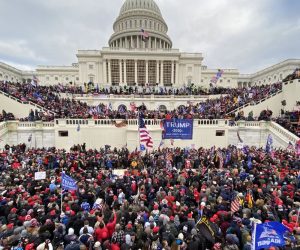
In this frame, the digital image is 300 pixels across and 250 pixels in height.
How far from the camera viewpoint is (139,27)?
256 ft

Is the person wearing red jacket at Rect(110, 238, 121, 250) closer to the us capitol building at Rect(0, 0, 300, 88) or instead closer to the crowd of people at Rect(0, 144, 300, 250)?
the crowd of people at Rect(0, 144, 300, 250)

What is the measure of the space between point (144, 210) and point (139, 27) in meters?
81.7

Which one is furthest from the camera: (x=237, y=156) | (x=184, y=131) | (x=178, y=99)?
(x=178, y=99)

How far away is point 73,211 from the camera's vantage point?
762 centimetres

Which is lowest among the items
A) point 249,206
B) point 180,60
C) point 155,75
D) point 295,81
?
point 249,206

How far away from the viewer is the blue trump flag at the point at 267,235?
5.06 metres

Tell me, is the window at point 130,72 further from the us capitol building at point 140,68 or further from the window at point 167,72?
the window at point 167,72

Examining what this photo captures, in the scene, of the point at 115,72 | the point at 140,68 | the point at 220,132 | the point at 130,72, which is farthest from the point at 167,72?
the point at 220,132

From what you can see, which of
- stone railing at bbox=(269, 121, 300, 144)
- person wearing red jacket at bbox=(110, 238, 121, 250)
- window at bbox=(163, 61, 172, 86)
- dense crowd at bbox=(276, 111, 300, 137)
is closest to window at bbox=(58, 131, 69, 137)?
person wearing red jacket at bbox=(110, 238, 121, 250)

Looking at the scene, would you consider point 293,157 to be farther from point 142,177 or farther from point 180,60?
point 180,60

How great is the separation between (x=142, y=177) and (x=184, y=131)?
7540 millimetres

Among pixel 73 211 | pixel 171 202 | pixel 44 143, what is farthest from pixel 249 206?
pixel 44 143

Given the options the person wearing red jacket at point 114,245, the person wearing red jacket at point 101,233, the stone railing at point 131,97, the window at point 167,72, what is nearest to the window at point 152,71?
the window at point 167,72

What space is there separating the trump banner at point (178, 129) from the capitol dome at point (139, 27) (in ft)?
209
